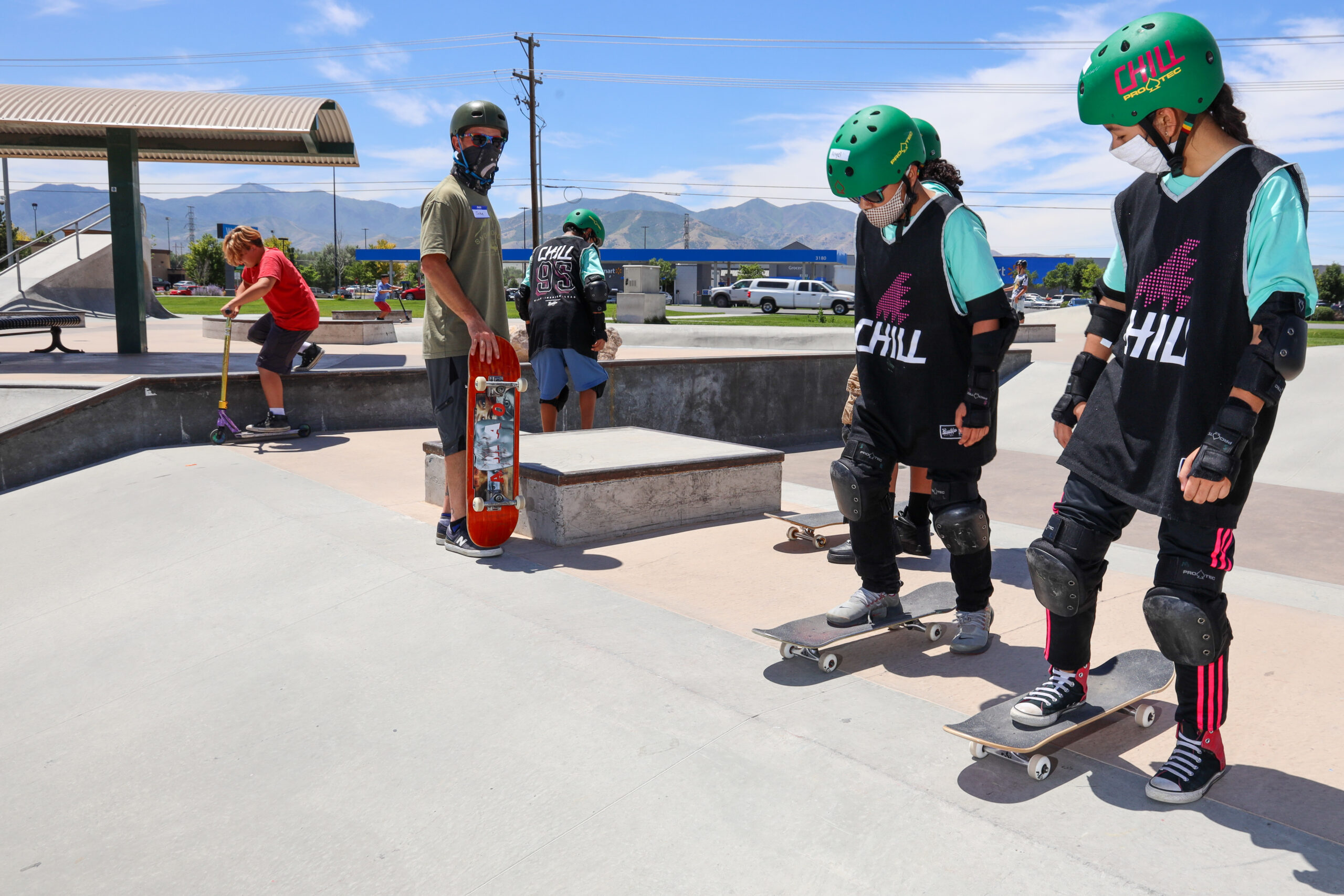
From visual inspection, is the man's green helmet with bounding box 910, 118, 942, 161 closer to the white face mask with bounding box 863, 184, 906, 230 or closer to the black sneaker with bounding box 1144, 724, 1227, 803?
the white face mask with bounding box 863, 184, 906, 230

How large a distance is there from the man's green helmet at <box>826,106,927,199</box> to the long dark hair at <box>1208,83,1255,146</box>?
0.94 m

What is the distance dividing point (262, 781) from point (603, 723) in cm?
99

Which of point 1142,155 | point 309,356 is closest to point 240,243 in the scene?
point 309,356

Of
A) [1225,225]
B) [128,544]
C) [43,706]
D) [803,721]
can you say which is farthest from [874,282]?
[128,544]

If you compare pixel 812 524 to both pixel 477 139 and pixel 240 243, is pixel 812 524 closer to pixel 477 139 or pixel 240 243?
pixel 477 139

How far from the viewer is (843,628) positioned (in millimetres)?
3318

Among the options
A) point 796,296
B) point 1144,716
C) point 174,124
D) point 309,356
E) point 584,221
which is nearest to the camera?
point 1144,716

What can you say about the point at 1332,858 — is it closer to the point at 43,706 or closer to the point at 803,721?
the point at 803,721

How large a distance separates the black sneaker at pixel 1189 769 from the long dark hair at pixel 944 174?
2521 mm

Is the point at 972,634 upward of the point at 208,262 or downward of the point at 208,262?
downward

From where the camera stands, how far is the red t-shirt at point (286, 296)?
7.61m

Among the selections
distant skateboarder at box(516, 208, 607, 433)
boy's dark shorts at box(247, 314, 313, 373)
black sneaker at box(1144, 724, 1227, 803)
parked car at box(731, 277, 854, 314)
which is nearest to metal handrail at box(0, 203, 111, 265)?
boy's dark shorts at box(247, 314, 313, 373)

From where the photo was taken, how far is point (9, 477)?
694cm

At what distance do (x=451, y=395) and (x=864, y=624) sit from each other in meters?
2.38
